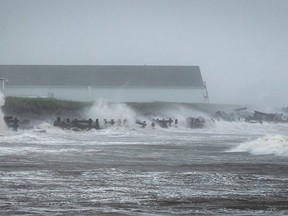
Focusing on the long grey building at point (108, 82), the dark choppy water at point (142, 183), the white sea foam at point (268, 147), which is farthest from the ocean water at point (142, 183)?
the long grey building at point (108, 82)

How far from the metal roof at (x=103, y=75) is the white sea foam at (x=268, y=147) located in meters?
60.4

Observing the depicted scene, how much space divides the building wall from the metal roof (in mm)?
651

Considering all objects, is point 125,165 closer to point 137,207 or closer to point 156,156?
point 156,156

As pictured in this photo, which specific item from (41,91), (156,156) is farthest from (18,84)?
(156,156)

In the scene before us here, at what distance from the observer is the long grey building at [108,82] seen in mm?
83875

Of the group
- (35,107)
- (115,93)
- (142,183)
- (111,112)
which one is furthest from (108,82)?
(142,183)

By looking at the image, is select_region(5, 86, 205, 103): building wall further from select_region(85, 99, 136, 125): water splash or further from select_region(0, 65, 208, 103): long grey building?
select_region(85, 99, 136, 125): water splash

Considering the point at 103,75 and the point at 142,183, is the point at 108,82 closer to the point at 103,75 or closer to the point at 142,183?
the point at 103,75

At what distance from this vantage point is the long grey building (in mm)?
83875

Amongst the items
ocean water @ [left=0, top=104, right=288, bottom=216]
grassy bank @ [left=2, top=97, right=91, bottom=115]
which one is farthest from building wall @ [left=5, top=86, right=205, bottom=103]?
ocean water @ [left=0, top=104, right=288, bottom=216]

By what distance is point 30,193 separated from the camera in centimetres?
1218

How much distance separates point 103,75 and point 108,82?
2425mm

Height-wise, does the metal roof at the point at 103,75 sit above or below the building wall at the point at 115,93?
above

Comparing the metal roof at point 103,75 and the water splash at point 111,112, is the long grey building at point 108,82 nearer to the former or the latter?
the metal roof at point 103,75
